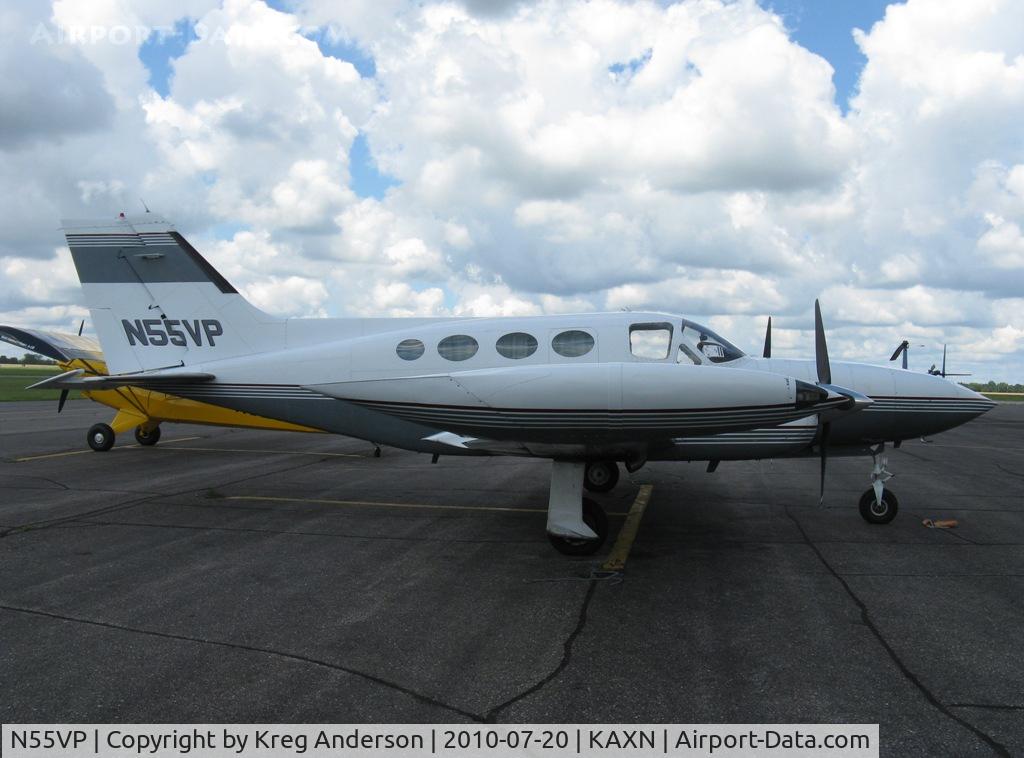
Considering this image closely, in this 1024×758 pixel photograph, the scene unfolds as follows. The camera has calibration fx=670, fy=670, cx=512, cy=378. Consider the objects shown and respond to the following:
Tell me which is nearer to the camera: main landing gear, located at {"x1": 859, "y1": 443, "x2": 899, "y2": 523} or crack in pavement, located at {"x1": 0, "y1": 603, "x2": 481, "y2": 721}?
crack in pavement, located at {"x1": 0, "y1": 603, "x2": 481, "y2": 721}

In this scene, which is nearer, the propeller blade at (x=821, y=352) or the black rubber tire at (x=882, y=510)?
Answer: the propeller blade at (x=821, y=352)

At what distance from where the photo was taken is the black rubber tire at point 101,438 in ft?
56.4

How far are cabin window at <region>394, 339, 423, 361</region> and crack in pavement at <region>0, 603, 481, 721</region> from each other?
5.00m

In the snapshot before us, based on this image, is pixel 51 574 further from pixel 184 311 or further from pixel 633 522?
pixel 633 522

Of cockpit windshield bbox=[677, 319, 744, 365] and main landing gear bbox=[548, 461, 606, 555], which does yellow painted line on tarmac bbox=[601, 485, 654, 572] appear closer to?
main landing gear bbox=[548, 461, 606, 555]

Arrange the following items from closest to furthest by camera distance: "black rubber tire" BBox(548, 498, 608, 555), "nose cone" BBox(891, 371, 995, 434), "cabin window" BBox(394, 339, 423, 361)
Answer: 1. "black rubber tire" BBox(548, 498, 608, 555)
2. "nose cone" BBox(891, 371, 995, 434)
3. "cabin window" BBox(394, 339, 423, 361)

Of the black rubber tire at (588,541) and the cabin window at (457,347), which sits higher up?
the cabin window at (457,347)

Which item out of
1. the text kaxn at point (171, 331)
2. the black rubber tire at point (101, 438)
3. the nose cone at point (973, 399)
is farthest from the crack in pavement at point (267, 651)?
the black rubber tire at point (101, 438)

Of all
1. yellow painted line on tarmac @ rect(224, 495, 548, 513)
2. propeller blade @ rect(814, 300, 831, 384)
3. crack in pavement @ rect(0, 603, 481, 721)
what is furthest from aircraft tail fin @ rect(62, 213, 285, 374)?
propeller blade @ rect(814, 300, 831, 384)

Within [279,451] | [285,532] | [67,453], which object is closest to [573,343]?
[285,532]

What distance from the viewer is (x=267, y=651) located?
4969 mm

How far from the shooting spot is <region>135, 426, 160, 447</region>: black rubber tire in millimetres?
18203

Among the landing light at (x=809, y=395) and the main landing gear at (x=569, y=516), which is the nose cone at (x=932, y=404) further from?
the main landing gear at (x=569, y=516)

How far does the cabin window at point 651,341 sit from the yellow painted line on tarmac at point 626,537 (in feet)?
7.54
